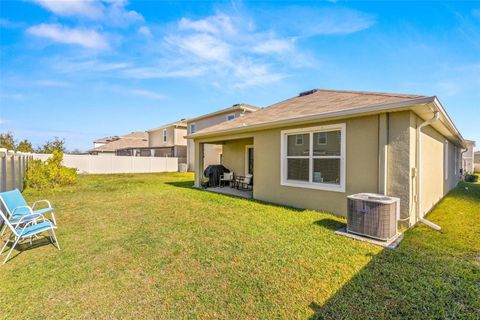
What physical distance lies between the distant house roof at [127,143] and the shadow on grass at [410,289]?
38599 millimetres

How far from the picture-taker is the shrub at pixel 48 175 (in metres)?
12.3

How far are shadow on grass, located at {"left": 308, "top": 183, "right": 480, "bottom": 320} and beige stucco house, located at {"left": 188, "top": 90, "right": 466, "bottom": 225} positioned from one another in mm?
1745

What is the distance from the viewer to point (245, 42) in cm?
1032

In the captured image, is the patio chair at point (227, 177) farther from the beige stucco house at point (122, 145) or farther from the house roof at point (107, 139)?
the house roof at point (107, 139)

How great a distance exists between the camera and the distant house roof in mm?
35750

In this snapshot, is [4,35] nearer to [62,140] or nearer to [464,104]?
[464,104]

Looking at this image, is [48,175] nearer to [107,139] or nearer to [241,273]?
[241,273]

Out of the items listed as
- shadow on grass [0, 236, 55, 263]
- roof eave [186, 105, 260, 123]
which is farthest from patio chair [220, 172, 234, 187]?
roof eave [186, 105, 260, 123]

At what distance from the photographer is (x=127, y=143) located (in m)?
37.0

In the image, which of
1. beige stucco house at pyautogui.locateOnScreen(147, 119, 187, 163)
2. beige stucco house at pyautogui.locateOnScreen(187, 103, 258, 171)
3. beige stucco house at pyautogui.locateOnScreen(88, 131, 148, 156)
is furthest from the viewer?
beige stucco house at pyautogui.locateOnScreen(88, 131, 148, 156)

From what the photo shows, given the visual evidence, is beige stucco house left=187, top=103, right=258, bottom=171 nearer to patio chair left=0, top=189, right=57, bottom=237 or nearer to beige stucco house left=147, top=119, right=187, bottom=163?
beige stucco house left=147, top=119, right=187, bottom=163

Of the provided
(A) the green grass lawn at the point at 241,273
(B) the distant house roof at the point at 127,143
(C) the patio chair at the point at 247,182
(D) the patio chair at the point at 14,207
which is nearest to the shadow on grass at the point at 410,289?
(A) the green grass lawn at the point at 241,273

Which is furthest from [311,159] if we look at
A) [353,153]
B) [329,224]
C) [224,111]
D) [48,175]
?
[224,111]

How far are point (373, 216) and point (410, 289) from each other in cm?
180
